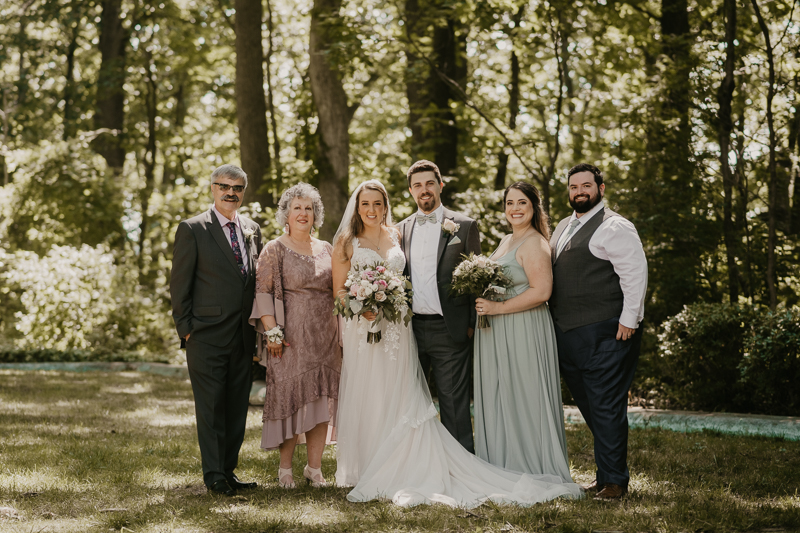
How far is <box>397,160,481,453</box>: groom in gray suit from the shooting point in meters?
5.62

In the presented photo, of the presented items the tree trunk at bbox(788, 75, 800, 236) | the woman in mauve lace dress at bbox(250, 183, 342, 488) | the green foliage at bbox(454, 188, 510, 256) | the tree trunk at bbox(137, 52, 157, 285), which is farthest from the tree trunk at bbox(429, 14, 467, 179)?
the tree trunk at bbox(137, 52, 157, 285)

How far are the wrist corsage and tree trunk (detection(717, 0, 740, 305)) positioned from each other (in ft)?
19.2

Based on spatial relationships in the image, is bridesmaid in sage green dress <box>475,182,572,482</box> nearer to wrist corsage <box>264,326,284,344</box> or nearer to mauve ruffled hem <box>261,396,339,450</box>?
mauve ruffled hem <box>261,396,339,450</box>

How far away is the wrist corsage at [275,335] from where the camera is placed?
5445 mm

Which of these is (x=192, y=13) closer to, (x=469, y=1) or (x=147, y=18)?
(x=147, y=18)

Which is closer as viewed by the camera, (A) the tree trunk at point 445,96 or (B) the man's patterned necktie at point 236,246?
(B) the man's patterned necktie at point 236,246

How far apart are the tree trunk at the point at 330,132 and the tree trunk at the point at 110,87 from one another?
1086 cm

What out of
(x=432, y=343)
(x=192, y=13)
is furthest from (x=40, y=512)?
(x=192, y=13)

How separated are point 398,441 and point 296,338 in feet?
3.59

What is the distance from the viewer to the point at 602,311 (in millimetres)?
5227

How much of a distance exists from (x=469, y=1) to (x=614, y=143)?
3198mm

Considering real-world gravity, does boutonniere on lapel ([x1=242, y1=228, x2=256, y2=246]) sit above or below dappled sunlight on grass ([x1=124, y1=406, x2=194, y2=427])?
above

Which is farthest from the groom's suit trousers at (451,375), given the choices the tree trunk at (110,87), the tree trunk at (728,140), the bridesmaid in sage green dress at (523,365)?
the tree trunk at (110,87)

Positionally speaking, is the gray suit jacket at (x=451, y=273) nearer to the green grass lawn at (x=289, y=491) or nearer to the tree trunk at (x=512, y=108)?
the green grass lawn at (x=289, y=491)
